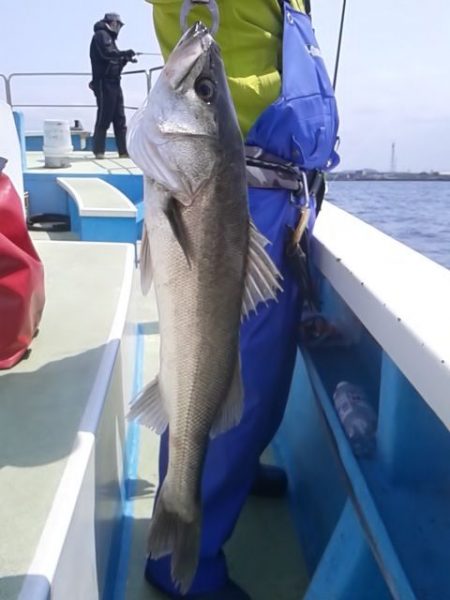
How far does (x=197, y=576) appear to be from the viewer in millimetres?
1765

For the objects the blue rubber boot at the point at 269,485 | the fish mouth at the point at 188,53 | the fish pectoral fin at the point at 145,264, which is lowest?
the blue rubber boot at the point at 269,485

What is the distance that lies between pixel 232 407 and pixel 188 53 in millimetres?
729

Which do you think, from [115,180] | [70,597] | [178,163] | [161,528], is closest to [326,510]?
[161,528]

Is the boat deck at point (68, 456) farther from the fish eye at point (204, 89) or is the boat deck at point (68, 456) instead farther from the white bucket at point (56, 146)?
the white bucket at point (56, 146)

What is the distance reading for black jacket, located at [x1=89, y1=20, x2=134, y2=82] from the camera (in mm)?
8344

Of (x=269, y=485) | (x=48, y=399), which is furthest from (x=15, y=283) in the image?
(x=269, y=485)

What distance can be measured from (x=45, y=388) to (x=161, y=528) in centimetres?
51

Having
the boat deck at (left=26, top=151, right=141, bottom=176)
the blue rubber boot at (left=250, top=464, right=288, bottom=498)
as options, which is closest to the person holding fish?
the blue rubber boot at (left=250, top=464, right=288, bottom=498)

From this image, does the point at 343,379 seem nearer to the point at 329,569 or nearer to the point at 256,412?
the point at 256,412

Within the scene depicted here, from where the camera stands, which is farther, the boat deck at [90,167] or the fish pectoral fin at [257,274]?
the boat deck at [90,167]

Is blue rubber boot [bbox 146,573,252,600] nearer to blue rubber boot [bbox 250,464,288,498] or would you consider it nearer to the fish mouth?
blue rubber boot [bbox 250,464,288,498]

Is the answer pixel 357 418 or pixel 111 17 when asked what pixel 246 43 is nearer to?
pixel 357 418

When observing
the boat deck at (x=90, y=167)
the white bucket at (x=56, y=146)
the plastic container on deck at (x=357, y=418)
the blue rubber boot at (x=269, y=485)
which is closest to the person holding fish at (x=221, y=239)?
the plastic container on deck at (x=357, y=418)

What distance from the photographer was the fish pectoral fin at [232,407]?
4.70 feet
